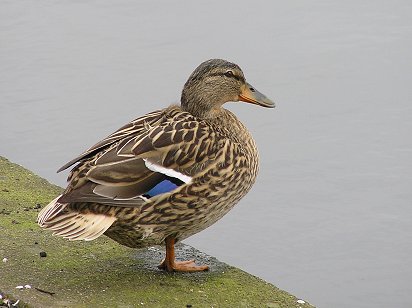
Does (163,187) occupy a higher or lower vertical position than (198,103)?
lower

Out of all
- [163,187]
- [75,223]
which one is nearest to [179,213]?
[163,187]

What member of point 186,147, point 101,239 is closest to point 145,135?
point 186,147

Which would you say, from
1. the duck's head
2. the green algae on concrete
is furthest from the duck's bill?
the green algae on concrete

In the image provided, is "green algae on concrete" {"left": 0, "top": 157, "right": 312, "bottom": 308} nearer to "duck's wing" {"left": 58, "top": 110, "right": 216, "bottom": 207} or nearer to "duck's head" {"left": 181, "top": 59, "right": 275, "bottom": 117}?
"duck's wing" {"left": 58, "top": 110, "right": 216, "bottom": 207}

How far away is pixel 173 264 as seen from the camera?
4508 mm

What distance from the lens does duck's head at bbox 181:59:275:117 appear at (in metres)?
4.70

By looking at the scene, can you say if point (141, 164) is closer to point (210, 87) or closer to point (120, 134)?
point (120, 134)

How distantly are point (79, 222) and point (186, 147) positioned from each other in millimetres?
592

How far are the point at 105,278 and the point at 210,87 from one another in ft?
3.57

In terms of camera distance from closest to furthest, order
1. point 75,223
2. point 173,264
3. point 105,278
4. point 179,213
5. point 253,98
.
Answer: point 75,223 < point 179,213 < point 105,278 < point 173,264 < point 253,98

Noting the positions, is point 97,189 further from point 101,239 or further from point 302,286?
point 302,286

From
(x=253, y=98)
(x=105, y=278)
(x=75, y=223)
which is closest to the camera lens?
(x=75, y=223)

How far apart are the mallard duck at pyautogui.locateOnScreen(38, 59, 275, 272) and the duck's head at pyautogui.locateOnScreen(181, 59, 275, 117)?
0.09 metres

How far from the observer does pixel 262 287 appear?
4.48m
